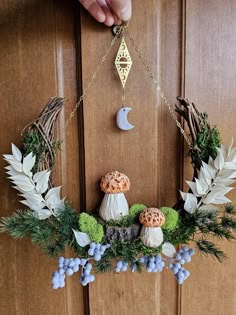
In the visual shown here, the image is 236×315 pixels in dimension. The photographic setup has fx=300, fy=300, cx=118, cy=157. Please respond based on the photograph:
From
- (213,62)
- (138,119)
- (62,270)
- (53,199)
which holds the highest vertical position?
(213,62)

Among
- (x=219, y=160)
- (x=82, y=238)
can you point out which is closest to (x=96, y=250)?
(x=82, y=238)

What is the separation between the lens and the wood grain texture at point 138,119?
52cm

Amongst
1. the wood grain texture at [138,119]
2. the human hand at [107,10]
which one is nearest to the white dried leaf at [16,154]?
the wood grain texture at [138,119]

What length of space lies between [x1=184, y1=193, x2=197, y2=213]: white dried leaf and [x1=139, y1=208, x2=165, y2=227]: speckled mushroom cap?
47 millimetres

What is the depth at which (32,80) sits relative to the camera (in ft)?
1.74

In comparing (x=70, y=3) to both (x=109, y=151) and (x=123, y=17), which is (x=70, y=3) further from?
(x=109, y=151)

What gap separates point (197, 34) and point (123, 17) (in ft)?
0.47

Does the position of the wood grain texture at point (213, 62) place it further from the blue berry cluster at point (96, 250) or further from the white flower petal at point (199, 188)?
the blue berry cluster at point (96, 250)

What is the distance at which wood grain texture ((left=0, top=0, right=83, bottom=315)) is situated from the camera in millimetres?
521

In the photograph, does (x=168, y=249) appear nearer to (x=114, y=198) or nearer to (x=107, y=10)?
(x=114, y=198)

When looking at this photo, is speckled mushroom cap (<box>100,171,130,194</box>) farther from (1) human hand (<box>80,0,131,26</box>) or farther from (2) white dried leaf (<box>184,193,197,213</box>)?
(1) human hand (<box>80,0,131,26</box>)

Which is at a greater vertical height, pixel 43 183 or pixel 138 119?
pixel 138 119

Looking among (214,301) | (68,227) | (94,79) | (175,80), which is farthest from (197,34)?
(214,301)

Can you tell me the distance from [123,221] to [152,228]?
1.9 inches
